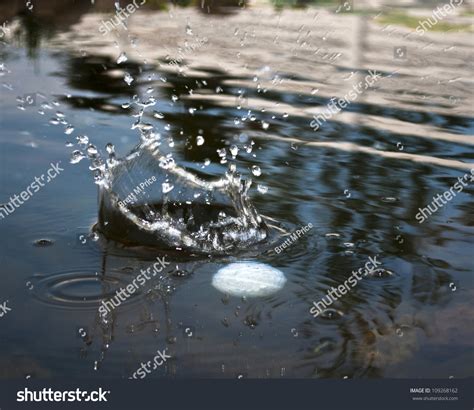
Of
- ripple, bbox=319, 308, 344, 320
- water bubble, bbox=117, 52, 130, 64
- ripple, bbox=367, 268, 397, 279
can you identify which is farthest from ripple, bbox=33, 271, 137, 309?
water bubble, bbox=117, 52, 130, 64

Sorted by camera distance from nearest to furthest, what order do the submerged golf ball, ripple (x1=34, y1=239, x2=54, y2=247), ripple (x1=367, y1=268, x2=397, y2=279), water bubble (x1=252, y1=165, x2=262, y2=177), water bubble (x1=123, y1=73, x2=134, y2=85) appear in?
1. the submerged golf ball
2. ripple (x1=367, y1=268, x2=397, y2=279)
3. ripple (x1=34, y1=239, x2=54, y2=247)
4. water bubble (x1=252, y1=165, x2=262, y2=177)
5. water bubble (x1=123, y1=73, x2=134, y2=85)

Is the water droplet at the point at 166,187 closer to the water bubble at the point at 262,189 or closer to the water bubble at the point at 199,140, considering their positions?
the water bubble at the point at 262,189

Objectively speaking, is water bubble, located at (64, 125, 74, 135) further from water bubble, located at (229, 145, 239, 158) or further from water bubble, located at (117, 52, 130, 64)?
water bubble, located at (117, 52, 130, 64)

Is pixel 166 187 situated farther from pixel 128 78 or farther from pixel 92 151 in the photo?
pixel 128 78

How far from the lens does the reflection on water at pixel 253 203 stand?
358cm

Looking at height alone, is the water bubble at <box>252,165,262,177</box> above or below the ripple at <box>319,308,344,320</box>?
above

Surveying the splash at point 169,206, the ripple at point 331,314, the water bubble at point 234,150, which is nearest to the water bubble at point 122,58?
the water bubble at point 234,150

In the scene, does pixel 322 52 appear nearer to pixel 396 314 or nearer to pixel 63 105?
pixel 63 105

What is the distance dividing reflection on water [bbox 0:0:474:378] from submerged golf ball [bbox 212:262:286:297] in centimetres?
5

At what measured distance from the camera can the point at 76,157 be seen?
18.7ft

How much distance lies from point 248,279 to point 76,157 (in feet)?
6.40

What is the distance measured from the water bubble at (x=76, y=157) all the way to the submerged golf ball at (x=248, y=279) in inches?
67.5

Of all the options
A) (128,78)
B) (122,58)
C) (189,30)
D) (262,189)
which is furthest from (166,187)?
(189,30)

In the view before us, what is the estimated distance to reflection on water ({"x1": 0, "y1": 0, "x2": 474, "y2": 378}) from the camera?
141 inches
